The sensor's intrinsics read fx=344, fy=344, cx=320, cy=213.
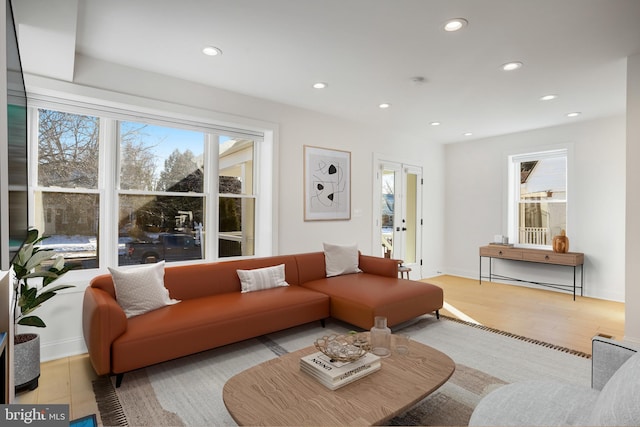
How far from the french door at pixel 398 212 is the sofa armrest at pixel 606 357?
376cm

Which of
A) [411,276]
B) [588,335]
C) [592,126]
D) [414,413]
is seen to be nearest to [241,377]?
[414,413]

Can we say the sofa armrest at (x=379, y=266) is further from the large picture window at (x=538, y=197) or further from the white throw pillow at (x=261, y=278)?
the large picture window at (x=538, y=197)

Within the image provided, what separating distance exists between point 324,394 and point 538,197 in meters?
5.38

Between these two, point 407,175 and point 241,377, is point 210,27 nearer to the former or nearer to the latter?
point 241,377

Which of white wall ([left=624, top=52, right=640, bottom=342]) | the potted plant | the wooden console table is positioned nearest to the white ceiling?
white wall ([left=624, top=52, right=640, bottom=342])

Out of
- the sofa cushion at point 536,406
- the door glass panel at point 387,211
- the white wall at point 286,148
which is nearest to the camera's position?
the sofa cushion at point 536,406

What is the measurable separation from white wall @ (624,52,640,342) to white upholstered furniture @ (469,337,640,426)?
1909mm

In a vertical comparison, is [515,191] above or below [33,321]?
above

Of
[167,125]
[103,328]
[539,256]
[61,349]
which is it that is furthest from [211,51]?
[539,256]

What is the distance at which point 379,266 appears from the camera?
13.9 ft

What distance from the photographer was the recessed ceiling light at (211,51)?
280 centimetres

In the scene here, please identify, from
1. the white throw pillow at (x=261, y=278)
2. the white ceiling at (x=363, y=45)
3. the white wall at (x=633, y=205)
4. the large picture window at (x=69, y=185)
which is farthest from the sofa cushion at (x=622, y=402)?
the large picture window at (x=69, y=185)

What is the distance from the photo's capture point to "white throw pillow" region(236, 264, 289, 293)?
3.44 m

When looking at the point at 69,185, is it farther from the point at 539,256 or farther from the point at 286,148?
the point at 539,256
